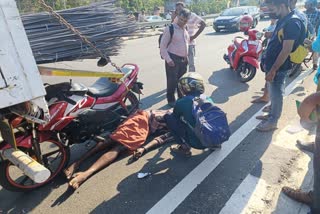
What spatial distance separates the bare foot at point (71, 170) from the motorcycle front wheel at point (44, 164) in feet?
0.29

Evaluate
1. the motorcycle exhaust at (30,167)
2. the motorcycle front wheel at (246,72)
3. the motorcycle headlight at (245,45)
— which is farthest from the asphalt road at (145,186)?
the motorcycle headlight at (245,45)

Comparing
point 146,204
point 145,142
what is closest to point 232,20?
point 145,142

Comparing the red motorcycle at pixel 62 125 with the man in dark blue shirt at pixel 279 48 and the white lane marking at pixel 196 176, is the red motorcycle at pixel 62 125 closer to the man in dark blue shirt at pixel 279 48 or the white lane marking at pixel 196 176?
the white lane marking at pixel 196 176

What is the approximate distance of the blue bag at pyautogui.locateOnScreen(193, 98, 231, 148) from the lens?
325 centimetres

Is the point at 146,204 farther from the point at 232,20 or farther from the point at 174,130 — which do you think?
the point at 232,20

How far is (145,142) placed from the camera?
3949mm

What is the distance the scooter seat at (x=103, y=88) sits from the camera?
3.66 metres

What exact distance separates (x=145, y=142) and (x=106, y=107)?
72cm

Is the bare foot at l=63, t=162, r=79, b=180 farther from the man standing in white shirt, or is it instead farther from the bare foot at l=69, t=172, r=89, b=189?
the man standing in white shirt

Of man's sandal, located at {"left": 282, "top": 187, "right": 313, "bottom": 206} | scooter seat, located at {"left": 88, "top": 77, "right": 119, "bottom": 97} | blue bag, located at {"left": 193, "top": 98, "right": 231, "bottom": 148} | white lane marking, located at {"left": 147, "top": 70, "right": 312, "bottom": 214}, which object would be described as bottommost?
white lane marking, located at {"left": 147, "top": 70, "right": 312, "bottom": 214}

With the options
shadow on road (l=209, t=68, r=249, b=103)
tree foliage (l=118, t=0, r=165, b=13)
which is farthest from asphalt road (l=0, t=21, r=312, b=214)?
tree foliage (l=118, t=0, r=165, b=13)

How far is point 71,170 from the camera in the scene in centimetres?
324

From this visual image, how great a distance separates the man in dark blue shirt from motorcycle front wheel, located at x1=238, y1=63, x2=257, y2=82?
8.24ft

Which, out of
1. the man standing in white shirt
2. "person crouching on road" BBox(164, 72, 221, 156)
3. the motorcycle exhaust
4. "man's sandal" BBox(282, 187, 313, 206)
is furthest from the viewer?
the man standing in white shirt
